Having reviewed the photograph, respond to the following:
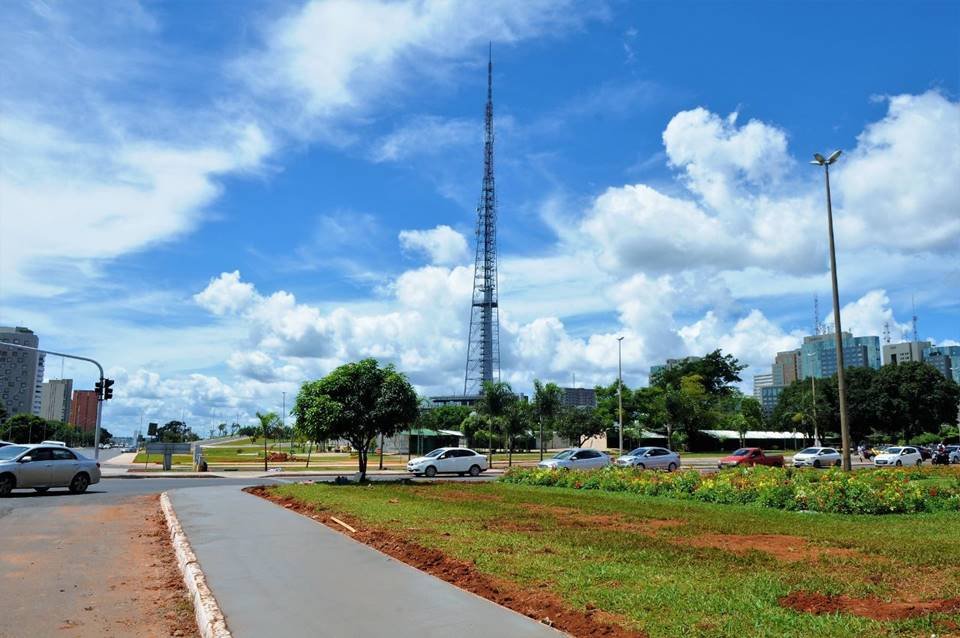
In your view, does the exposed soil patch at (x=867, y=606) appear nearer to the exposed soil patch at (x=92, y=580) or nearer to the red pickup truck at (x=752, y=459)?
the exposed soil patch at (x=92, y=580)

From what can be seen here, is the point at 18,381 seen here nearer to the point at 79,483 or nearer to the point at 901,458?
the point at 79,483

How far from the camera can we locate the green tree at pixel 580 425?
284ft

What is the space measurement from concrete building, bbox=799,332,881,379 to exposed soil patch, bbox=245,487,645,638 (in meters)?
142

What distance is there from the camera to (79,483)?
2345 cm

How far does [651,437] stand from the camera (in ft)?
266

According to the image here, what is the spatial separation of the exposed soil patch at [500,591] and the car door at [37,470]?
48.7 feet

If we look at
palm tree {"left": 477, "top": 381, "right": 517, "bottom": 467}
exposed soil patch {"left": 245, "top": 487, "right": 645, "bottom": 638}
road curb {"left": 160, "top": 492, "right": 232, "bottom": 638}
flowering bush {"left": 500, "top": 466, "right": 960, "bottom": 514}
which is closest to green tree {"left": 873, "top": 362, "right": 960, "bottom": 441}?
palm tree {"left": 477, "top": 381, "right": 517, "bottom": 467}

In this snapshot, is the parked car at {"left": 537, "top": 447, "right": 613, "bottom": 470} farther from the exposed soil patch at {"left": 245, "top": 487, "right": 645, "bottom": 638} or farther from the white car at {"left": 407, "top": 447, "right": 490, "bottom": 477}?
the exposed soil patch at {"left": 245, "top": 487, "right": 645, "bottom": 638}

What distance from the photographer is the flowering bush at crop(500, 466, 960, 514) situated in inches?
631

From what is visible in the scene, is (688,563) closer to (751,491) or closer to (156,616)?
(156,616)

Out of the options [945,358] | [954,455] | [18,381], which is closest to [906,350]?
[945,358]

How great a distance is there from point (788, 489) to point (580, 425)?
232ft

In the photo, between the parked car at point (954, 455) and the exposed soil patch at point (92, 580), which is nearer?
the exposed soil patch at point (92, 580)

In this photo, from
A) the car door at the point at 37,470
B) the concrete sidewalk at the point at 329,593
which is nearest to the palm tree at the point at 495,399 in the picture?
the car door at the point at 37,470
